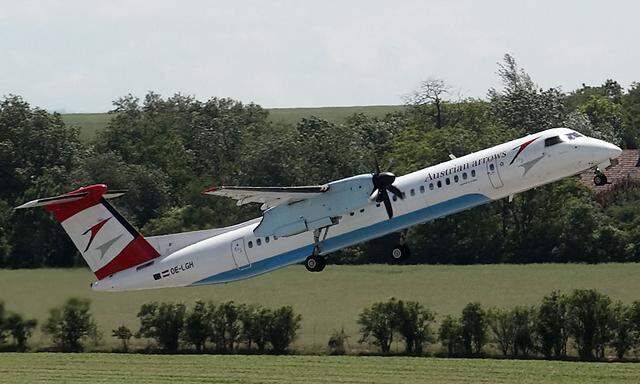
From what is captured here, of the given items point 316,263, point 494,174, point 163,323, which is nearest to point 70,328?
point 163,323

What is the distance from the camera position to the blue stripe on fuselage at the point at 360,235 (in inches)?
1781

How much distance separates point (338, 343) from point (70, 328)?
11.6 meters

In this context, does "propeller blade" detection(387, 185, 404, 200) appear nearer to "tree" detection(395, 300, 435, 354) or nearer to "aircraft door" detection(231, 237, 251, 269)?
"aircraft door" detection(231, 237, 251, 269)

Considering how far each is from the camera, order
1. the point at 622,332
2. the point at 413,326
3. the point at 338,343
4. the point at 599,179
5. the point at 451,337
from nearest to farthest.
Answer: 1. the point at 599,179
2. the point at 622,332
3. the point at 451,337
4. the point at 338,343
5. the point at 413,326

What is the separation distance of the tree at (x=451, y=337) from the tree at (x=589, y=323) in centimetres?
460

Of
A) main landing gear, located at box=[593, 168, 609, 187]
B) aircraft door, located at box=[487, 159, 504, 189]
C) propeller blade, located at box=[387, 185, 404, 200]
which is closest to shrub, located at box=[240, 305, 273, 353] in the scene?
propeller blade, located at box=[387, 185, 404, 200]

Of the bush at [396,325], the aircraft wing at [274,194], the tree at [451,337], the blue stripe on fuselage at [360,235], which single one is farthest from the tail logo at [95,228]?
the tree at [451,337]

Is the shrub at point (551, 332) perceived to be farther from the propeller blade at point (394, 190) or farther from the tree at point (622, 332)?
the propeller blade at point (394, 190)

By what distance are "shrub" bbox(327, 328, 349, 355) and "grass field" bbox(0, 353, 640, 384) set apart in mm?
919

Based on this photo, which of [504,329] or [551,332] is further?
[504,329]

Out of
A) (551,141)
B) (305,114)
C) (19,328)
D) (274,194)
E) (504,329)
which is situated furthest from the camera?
(305,114)

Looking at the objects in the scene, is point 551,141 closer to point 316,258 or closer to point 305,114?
point 316,258

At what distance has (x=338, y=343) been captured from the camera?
59.6 metres

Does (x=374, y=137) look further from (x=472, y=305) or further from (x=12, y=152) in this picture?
(x=472, y=305)
